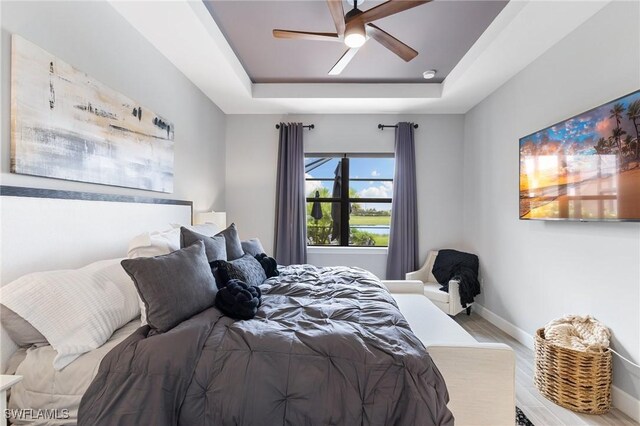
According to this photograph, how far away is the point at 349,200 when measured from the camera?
4508 millimetres

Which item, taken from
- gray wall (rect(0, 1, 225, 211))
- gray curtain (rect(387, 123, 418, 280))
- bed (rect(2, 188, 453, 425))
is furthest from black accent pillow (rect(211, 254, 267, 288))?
gray curtain (rect(387, 123, 418, 280))

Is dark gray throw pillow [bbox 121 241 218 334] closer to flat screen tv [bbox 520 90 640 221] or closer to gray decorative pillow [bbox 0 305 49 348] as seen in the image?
gray decorative pillow [bbox 0 305 49 348]

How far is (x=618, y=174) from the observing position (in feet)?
6.29

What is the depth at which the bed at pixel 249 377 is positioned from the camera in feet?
3.76

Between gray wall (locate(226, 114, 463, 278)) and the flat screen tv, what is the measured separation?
1.49 m

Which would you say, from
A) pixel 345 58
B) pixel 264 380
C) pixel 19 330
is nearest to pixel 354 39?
pixel 345 58

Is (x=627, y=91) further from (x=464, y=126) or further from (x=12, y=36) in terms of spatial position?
(x=12, y=36)

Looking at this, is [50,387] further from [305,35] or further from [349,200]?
[349,200]

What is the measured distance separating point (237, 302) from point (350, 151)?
10.7ft

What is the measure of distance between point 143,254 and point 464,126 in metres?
4.27

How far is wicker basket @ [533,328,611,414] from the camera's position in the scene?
193 cm

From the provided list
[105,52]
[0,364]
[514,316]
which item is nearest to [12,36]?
[105,52]

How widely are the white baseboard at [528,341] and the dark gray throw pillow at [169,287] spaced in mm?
2668

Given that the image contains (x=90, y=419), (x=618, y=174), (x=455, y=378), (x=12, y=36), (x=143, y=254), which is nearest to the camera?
(x=90, y=419)
